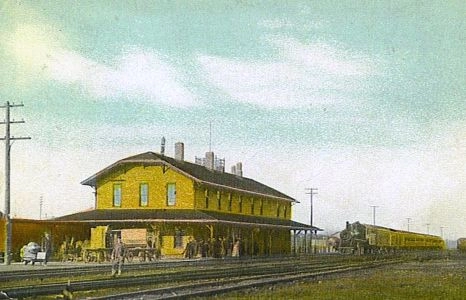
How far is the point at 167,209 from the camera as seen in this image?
45.2 m

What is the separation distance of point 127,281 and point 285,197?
45.5 meters

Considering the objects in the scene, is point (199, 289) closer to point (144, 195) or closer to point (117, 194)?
point (144, 195)

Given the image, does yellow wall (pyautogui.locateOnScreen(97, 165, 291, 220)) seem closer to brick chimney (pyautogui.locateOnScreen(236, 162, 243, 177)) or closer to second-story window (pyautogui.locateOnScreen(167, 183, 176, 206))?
second-story window (pyautogui.locateOnScreen(167, 183, 176, 206))

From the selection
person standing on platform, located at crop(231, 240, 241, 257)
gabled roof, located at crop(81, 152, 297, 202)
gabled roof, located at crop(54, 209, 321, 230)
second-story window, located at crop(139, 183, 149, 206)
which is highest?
gabled roof, located at crop(81, 152, 297, 202)

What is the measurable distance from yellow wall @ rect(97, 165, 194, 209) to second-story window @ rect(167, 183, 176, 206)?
0.22 meters

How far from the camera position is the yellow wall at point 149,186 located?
150 ft

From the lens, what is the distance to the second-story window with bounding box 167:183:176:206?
45938 mm

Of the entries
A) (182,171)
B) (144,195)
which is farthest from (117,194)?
(182,171)

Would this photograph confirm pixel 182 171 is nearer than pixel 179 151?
Yes

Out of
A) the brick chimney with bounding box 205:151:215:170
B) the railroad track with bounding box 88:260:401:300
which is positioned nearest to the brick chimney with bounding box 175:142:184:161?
the brick chimney with bounding box 205:151:215:170

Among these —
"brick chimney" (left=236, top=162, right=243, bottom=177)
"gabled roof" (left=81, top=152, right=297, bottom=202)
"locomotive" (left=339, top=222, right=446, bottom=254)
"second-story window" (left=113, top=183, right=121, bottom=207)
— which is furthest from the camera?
"brick chimney" (left=236, top=162, right=243, bottom=177)

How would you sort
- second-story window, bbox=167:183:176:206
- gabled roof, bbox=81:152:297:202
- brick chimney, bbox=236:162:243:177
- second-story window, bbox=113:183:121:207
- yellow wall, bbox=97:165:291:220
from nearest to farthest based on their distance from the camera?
gabled roof, bbox=81:152:297:202, yellow wall, bbox=97:165:291:220, second-story window, bbox=167:183:176:206, second-story window, bbox=113:183:121:207, brick chimney, bbox=236:162:243:177

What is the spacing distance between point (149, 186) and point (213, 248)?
5.64 m

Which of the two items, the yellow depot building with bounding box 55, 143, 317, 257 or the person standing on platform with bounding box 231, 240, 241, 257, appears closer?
the yellow depot building with bounding box 55, 143, 317, 257
